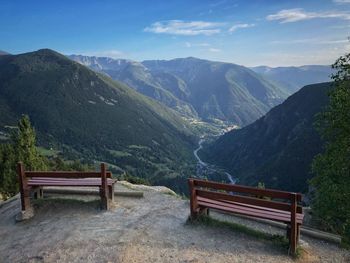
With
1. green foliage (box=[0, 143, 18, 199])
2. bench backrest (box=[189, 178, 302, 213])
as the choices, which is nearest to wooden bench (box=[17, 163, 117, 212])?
bench backrest (box=[189, 178, 302, 213])

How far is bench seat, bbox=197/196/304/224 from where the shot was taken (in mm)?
13371

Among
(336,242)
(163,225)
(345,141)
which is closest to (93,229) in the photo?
(163,225)

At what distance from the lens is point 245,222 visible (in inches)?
643

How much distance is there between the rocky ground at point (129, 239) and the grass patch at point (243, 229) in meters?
0.17

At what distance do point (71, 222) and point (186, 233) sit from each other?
5.13 meters

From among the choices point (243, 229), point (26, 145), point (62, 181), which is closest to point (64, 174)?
point (62, 181)

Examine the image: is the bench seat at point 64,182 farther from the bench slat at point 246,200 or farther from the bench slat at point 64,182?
the bench slat at point 246,200

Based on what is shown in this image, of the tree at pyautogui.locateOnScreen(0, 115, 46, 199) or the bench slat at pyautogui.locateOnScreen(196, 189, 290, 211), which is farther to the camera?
the tree at pyautogui.locateOnScreen(0, 115, 46, 199)

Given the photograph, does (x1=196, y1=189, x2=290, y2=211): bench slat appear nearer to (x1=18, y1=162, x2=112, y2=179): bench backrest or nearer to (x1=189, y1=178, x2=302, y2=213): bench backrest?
(x1=189, y1=178, x2=302, y2=213): bench backrest

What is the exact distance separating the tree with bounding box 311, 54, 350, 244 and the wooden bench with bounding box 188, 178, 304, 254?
22.6 feet

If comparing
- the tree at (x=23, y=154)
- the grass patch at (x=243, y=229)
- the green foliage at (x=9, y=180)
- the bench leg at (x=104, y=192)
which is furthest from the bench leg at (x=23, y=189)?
the green foliage at (x=9, y=180)

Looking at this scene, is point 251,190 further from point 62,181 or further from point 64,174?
point 62,181

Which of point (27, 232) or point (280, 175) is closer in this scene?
point (27, 232)

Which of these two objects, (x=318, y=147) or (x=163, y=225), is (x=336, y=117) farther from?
(x=318, y=147)
